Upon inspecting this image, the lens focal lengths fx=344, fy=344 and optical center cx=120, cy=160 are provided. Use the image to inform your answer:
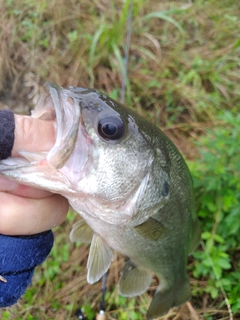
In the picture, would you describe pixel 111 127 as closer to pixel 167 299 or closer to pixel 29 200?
pixel 29 200

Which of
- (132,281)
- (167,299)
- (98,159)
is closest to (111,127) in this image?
(98,159)

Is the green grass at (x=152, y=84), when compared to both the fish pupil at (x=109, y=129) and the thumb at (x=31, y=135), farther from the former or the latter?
the thumb at (x=31, y=135)

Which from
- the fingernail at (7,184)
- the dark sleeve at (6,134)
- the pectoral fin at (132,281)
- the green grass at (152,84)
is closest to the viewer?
the dark sleeve at (6,134)

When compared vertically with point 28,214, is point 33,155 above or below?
above

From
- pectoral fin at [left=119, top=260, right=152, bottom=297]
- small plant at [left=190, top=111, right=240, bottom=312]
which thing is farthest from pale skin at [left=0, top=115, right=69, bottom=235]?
small plant at [left=190, top=111, right=240, bottom=312]

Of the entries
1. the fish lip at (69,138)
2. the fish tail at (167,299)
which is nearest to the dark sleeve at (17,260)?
the fish lip at (69,138)

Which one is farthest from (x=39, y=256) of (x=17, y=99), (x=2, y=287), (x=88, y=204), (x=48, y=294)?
(x=17, y=99)

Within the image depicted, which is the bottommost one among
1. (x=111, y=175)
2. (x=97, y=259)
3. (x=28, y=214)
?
(x=97, y=259)

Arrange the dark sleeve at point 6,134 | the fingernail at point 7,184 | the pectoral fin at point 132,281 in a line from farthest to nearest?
the pectoral fin at point 132,281, the fingernail at point 7,184, the dark sleeve at point 6,134
